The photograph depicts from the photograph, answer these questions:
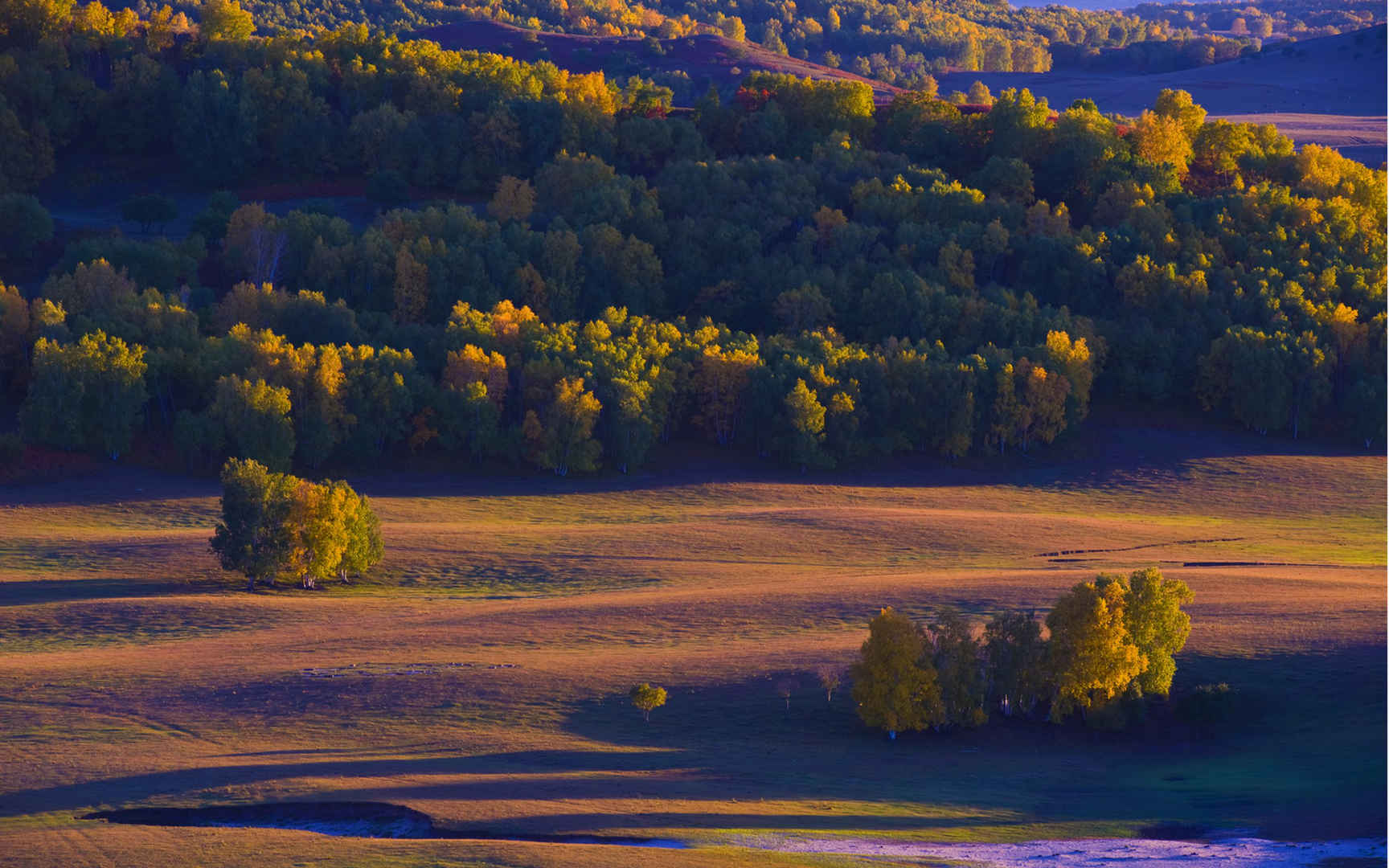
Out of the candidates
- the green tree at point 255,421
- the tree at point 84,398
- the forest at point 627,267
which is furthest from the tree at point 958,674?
the tree at point 84,398

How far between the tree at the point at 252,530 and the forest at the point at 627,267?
58.3ft

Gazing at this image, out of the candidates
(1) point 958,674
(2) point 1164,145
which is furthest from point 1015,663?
(2) point 1164,145

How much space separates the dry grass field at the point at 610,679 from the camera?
34.1 metres

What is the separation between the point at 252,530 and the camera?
2151 inches

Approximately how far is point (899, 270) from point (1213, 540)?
112ft

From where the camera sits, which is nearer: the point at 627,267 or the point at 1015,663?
the point at 1015,663

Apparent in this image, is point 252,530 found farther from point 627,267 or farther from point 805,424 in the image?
point 627,267

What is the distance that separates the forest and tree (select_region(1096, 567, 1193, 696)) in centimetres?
3544

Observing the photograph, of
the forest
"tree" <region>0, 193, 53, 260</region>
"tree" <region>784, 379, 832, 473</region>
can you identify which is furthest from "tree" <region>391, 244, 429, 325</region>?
"tree" <region>784, 379, 832, 473</region>

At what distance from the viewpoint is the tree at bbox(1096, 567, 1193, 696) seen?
42.9m

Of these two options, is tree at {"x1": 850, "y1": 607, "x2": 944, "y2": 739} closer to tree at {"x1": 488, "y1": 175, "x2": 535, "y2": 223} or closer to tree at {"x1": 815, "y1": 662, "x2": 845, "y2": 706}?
tree at {"x1": 815, "y1": 662, "x2": 845, "y2": 706}

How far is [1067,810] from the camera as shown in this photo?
35656 millimetres

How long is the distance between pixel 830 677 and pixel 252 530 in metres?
22.7

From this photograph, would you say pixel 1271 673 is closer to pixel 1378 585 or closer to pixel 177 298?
pixel 1378 585
